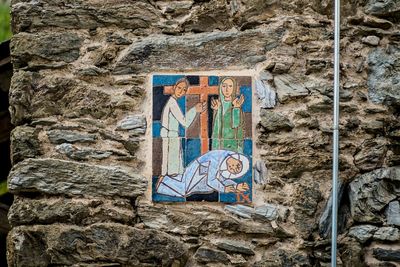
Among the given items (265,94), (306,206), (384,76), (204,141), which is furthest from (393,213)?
(204,141)

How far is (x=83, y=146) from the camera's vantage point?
131 inches

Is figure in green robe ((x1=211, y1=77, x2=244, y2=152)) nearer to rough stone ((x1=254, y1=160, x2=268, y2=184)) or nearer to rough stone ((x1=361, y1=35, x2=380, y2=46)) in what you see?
rough stone ((x1=254, y1=160, x2=268, y2=184))

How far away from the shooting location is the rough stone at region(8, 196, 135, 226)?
129 inches

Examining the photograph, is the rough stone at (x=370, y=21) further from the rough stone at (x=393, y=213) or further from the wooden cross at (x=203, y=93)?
the rough stone at (x=393, y=213)

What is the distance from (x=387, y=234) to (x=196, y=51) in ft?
4.14

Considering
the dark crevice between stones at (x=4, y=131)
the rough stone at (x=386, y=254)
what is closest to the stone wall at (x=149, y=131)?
the rough stone at (x=386, y=254)

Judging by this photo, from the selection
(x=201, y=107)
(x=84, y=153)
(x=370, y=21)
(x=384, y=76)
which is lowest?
(x=84, y=153)

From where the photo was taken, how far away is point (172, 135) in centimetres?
329

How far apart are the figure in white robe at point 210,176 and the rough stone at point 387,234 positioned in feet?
2.12

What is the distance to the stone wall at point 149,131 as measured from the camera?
126 inches

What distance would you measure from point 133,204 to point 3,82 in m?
1.60

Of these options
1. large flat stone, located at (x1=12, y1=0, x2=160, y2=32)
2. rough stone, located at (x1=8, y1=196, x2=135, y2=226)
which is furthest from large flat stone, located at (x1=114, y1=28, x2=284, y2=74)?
rough stone, located at (x1=8, y1=196, x2=135, y2=226)

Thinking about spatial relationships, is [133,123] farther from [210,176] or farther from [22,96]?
[22,96]

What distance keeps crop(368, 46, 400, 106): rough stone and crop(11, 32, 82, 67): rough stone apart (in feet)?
4.79
